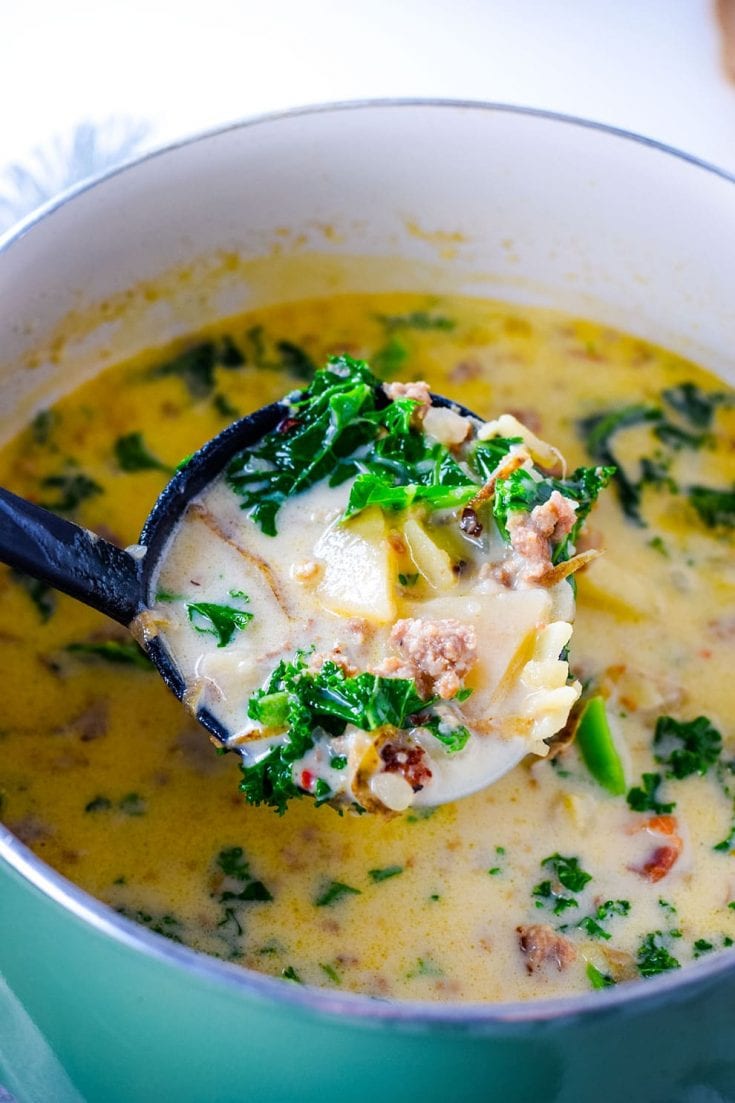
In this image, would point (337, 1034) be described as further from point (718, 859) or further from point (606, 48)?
point (606, 48)

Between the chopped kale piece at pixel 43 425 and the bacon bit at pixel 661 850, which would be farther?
the chopped kale piece at pixel 43 425

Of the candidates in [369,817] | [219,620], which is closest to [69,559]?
[219,620]

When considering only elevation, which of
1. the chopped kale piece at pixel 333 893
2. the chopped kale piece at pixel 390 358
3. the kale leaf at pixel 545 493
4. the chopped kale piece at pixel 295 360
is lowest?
the chopped kale piece at pixel 333 893

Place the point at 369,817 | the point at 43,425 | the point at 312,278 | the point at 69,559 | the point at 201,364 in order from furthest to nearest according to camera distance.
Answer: the point at 312,278 < the point at 201,364 < the point at 43,425 < the point at 369,817 < the point at 69,559

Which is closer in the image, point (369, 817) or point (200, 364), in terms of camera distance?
point (369, 817)

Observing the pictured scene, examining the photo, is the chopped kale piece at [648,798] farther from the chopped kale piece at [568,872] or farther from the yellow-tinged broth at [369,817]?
the chopped kale piece at [568,872]

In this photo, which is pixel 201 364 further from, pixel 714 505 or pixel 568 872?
pixel 568 872

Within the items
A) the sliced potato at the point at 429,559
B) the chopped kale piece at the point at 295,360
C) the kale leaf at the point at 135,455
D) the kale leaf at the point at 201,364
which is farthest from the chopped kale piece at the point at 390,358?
the sliced potato at the point at 429,559

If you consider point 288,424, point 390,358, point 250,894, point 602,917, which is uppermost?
point 390,358

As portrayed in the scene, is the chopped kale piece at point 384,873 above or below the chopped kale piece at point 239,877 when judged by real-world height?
above
